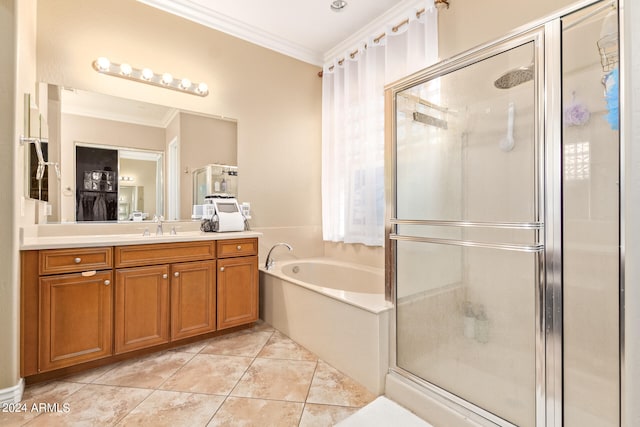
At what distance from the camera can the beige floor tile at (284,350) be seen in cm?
221

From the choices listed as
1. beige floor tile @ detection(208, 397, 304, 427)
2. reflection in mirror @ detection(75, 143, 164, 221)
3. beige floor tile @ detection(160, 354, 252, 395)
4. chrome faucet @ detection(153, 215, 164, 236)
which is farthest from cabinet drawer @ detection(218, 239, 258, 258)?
beige floor tile @ detection(208, 397, 304, 427)

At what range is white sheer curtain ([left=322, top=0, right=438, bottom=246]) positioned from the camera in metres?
2.52

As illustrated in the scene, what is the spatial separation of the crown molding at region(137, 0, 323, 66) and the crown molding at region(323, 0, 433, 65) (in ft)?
0.80

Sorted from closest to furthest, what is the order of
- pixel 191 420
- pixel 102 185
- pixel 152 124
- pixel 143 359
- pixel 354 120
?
pixel 191 420
pixel 143 359
pixel 102 185
pixel 152 124
pixel 354 120

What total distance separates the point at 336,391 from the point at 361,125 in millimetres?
2226

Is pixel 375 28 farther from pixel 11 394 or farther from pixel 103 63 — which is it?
pixel 11 394

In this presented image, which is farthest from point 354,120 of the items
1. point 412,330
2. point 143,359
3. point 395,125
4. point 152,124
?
point 143,359

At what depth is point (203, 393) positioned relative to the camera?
176cm

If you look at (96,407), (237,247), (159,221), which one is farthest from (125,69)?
(96,407)

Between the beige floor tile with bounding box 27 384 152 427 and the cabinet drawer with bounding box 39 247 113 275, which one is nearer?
the beige floor tile with bounding box 27 384 152 427

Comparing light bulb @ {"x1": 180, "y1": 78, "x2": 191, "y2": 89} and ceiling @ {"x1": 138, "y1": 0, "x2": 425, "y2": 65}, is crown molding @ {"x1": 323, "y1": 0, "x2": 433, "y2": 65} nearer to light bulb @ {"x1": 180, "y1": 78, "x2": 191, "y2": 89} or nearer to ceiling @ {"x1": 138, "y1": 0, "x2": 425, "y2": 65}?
ceiling @ {"x1": 138, "y1": 0, "x2": 425, "y2": 65}

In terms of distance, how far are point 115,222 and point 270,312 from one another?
4.81 feet

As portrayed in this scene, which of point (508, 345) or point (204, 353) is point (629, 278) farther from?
point (204, 353)

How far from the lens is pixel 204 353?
88.2 inches
